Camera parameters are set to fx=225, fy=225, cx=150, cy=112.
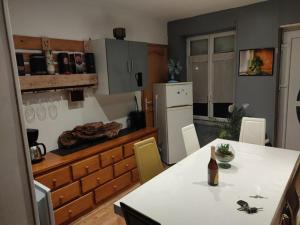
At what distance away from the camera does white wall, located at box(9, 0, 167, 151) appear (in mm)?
2449

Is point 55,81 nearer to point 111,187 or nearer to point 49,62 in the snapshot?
point 49,62

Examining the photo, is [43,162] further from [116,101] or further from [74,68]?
[116,101]

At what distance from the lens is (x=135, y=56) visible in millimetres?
3270

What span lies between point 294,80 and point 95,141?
2950 mm

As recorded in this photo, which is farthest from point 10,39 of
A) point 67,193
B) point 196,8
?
point 196,8

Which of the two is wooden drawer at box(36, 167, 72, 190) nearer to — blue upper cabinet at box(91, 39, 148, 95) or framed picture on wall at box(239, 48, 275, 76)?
blue upper cabinet at box(91, 39, 148, 95)

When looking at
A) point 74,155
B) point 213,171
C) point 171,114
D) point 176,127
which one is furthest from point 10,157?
point 176,127

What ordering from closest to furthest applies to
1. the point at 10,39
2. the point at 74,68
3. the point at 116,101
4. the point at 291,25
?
the point at 10,39 → the point at 74,68 → the point at 291,25 → the point at 116,101

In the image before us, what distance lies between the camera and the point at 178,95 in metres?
3.77

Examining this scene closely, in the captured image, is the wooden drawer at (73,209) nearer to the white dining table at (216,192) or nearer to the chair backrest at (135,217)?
the white dining table at (216,192)

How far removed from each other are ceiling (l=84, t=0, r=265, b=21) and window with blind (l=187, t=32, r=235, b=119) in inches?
21.4

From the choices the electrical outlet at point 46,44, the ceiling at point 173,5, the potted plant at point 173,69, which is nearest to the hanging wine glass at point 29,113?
the electrical outlet at point 46,44

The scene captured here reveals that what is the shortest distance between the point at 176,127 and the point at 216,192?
2.22 meters

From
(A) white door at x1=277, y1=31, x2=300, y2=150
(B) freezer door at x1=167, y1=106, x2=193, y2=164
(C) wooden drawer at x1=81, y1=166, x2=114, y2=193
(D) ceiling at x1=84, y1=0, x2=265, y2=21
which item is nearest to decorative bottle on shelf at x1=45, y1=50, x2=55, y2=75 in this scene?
(D) ceiling at x1=84, y1=0, x2=265, y2=21
